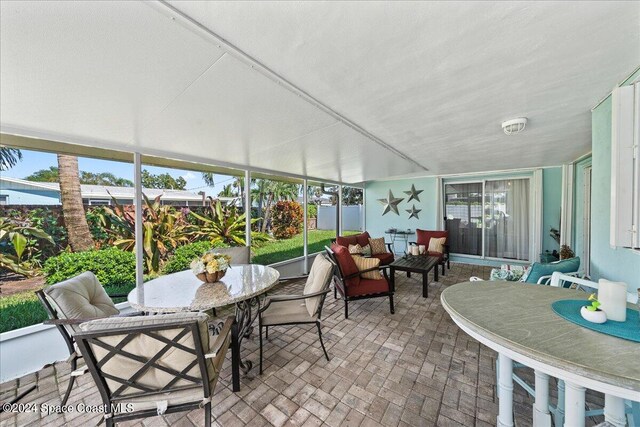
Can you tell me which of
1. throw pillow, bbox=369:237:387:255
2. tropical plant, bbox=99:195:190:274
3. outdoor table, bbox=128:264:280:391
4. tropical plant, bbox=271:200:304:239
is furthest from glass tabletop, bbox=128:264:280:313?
tropical plant, bbox=271:200:304:239

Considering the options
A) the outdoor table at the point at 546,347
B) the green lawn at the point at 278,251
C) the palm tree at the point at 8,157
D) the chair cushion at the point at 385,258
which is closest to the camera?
the outdoor table at the point at 546,347

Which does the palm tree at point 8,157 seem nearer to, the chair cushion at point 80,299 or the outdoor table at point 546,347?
the chair cushion at point 80,299

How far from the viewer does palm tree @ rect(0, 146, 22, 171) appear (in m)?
2.15

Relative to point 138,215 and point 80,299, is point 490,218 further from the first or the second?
point 80,299

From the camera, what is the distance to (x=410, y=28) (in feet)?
3.64

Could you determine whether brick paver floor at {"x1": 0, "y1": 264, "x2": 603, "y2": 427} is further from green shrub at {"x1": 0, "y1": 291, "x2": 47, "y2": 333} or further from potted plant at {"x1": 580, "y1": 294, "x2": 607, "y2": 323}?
potted plant at {"x1": 580, "y1": 294, "x2": 607, "y2": 323}

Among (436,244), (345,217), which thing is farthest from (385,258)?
(345,217)

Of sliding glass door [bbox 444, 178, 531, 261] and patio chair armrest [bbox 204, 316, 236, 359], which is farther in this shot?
sliding glass door [bbox 444, 178, 531, 261]

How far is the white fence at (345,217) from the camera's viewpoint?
27.2 ft

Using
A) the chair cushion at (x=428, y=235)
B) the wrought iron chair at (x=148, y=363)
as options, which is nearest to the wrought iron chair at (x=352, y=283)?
the wrought iron chair at (x=148, y=363)

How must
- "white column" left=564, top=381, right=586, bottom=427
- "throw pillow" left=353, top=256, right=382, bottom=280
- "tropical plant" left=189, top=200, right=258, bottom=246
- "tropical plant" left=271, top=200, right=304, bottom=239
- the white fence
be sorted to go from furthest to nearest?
the white fence
"tropical plant" left=271, top=200, right=304, bottom=239
"tropical plant" left=189, top=200, right=258, bottom=246
"throw pillow" left=353, top=256, right=382, bottom=280
"white column" left=564, top=381, right=586, bottom=427

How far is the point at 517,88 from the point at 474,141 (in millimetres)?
1471

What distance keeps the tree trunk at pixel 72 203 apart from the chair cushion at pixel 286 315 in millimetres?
2524

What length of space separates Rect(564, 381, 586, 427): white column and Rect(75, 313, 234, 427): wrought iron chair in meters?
1.76
